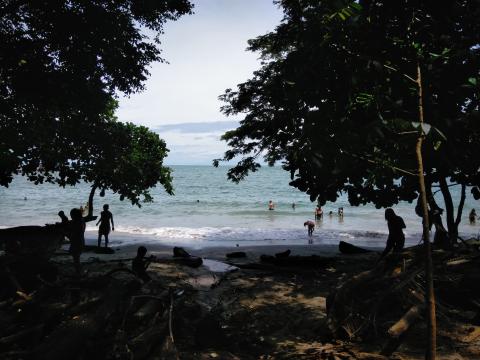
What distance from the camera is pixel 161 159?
19.2 meters

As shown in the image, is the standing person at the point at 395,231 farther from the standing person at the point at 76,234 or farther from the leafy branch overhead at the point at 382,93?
the standing person at the point at 76,234

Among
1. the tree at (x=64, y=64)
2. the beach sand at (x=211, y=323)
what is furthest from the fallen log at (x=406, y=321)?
the tree at (x=64, y=64)

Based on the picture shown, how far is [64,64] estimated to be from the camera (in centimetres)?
1231

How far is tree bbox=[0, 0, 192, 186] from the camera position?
37.6ft

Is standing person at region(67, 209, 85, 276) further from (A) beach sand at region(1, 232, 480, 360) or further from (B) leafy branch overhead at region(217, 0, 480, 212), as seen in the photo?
(B) leafy branch overhead at region(217, 0, 480, 212)

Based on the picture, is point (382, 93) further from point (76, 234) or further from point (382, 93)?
point (76, 234)

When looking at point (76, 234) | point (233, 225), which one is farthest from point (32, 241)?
point (233, 225)

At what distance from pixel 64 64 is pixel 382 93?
37.1 feet

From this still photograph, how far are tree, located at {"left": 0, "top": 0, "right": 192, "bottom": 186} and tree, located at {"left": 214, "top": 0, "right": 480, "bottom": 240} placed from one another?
5.56m

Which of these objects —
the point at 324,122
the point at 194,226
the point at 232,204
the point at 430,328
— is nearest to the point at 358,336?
the point at 430,328

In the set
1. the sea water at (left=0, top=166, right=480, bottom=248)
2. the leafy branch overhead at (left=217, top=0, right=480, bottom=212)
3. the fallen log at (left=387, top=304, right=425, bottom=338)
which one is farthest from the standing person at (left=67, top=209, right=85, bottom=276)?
the sea water at (left=0, top=166, right=480, bottom=248)

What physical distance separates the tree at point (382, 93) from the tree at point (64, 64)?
18.3 ft

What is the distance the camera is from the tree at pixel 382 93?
3.83 m

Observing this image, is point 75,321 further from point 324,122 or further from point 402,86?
point 402,86
